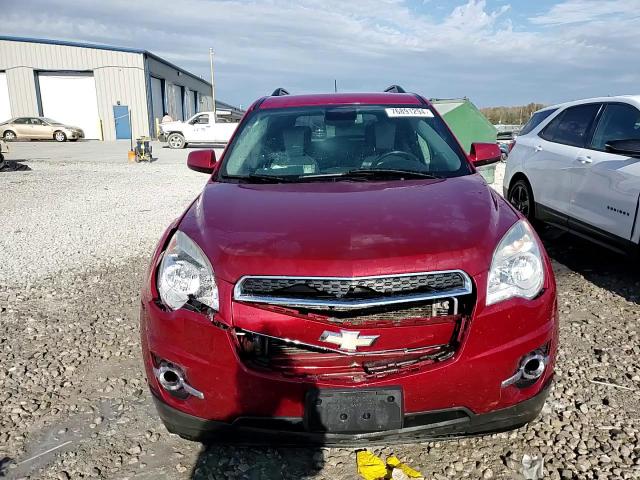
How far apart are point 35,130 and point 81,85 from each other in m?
5.44

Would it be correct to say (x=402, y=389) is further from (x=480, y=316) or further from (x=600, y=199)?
(x=600, y=199)

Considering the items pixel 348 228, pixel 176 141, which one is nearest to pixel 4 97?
Result: pixel 176 141

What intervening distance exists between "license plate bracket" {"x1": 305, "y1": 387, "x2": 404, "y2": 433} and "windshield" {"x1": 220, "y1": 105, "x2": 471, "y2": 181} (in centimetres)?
145

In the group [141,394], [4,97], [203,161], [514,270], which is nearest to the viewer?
[514,270]

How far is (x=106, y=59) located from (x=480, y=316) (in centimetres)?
3607

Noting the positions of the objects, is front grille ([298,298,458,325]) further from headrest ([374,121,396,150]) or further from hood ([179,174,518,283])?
headrest ([374,121,396,150])

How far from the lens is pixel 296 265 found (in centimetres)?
190

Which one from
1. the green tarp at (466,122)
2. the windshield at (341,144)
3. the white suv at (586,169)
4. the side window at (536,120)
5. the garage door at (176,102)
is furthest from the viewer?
the garage door at (176,102)

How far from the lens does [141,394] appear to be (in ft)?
9.37

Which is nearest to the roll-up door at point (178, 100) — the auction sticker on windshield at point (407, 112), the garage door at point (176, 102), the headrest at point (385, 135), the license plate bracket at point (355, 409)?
the garage door at point (176, 102)

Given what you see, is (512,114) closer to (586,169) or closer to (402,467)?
(586,169)

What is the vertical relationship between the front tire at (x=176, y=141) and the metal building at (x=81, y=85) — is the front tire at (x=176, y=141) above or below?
below

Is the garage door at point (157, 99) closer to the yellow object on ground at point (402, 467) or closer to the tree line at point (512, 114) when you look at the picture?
the tree line at point (512, 114)

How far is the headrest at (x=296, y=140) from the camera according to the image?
329 centimetres
